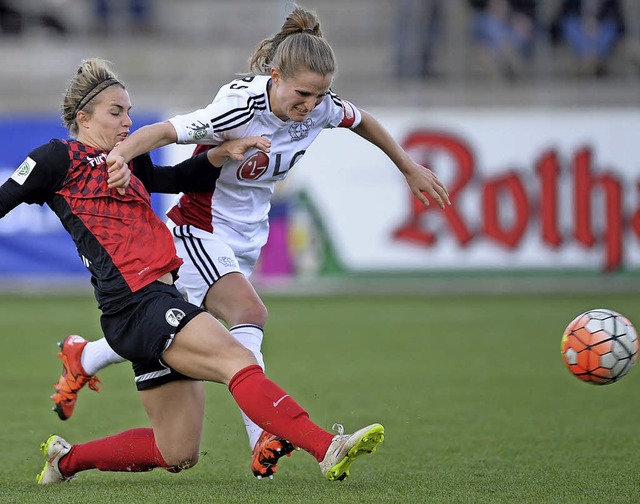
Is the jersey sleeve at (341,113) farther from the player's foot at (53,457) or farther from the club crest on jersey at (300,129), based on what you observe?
the player's foot at (53,457)

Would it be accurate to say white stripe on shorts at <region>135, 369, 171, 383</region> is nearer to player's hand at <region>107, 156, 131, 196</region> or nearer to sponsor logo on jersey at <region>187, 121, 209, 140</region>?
player's hand at <region>107, 156, 131, 196</region>

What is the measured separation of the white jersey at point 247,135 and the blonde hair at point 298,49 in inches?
6.1

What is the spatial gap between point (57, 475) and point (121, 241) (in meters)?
1.26

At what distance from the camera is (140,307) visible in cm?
449

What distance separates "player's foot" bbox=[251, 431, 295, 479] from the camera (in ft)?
15.7

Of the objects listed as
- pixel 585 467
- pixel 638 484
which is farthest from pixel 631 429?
pixel 638 484

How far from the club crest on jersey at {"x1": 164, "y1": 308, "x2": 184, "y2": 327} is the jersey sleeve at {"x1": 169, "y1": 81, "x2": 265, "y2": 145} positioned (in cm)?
87

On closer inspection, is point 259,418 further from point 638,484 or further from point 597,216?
point 597,216

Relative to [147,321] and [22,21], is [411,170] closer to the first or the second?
[147,321]

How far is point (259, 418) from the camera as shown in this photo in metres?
4.41

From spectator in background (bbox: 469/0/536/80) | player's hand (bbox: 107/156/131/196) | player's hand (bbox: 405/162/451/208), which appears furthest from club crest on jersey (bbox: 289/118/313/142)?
spectator in background (bbox: 469/0/536/80)

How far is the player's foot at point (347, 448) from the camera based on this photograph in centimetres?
423

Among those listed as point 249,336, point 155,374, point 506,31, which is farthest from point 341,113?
point 506,31

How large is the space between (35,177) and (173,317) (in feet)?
2.56
